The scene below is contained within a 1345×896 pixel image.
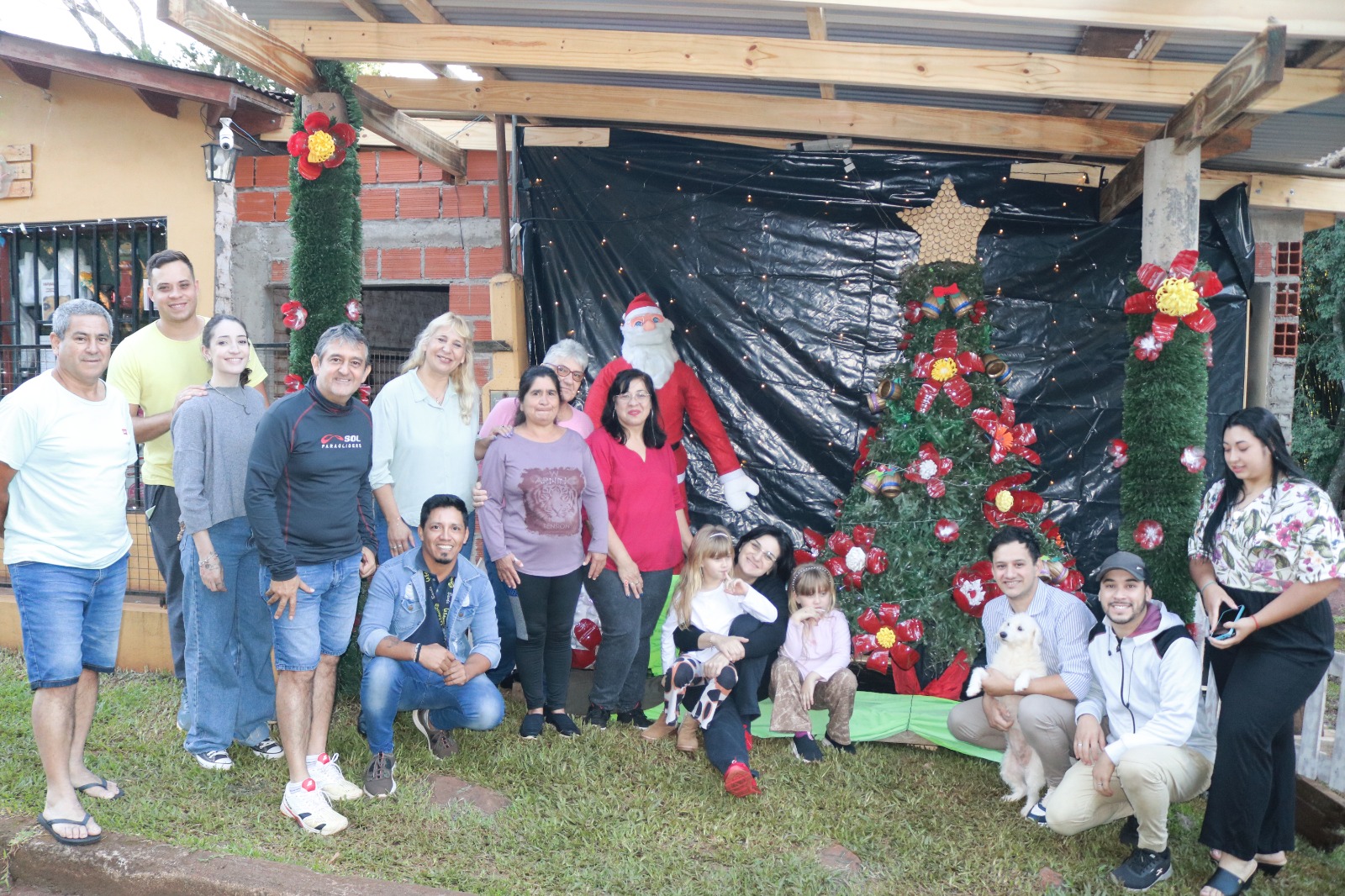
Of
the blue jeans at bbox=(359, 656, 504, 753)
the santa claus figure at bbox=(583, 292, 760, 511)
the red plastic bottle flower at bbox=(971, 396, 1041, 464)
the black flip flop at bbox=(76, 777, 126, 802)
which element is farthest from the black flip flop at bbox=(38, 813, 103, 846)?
the red plastic bottle flower at bbox=(971, 396, 1041, 464)

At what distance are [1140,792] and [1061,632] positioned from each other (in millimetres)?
705

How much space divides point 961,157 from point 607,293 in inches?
84.1

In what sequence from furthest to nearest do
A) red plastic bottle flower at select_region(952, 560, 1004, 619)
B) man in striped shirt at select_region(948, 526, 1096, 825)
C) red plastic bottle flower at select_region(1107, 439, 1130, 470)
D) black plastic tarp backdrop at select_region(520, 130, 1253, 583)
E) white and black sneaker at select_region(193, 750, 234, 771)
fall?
1. black plastic tarp backdrop at select_region(520, 130, 1253, 583)
2. red plastic bottle flower at select_region(952, 560, 1004, 619)
3. red plastic bottle flower at select_region(1107, 439, 1130, 470)
4. white and black sneaker at select_region(193, 750, 234, 771)
5. man in striped shirt at select_region(948, 526, 1096, 825)

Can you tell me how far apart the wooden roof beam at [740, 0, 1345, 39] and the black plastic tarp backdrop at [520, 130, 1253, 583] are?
1936 mm

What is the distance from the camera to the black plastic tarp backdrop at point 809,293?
5703 millimetres

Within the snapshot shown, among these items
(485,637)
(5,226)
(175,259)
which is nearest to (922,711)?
(485,637)

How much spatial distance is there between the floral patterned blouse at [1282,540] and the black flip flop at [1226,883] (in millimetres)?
938

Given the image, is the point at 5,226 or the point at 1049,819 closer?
the point at 1049,819

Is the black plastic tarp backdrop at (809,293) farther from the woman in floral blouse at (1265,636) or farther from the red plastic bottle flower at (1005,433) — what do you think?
the woman in floral blouse at (1265,636)

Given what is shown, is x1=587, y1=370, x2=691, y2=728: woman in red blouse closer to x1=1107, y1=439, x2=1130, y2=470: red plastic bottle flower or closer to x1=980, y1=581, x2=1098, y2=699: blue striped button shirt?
x1=980, y1=581, x2=1098, y2=699: blue striped button shirt

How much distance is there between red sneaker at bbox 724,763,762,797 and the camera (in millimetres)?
3924

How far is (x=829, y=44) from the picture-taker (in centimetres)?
418

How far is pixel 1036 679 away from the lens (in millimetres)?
3906

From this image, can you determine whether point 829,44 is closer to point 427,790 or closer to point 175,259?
point 175,259
